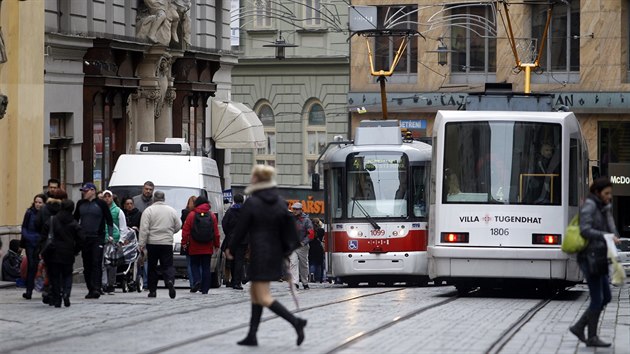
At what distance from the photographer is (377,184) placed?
29.8 metres

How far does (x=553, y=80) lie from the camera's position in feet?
168

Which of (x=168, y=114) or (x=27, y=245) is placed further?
(x=168, y=114)

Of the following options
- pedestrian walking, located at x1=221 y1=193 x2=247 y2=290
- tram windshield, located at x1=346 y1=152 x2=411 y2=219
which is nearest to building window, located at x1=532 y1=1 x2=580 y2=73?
tram windshield, located at x1=346 y1=152 x2=411 y2=219

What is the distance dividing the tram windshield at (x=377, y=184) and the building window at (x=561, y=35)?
73.2 ft

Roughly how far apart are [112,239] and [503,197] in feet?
18.8

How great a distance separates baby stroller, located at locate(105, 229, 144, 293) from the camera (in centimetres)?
2364

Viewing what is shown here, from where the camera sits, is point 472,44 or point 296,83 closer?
point 472,44

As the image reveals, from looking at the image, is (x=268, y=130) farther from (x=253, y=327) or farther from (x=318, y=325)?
(x=253, y=327)

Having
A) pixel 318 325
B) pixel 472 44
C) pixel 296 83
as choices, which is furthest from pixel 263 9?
pixel 318 325

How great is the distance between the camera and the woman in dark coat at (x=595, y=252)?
1458 centimetres

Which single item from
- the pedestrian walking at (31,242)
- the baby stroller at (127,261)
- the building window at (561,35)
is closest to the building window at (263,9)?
the building window at (561,35)

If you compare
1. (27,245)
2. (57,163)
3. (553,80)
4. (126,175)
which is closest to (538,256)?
(27,245)

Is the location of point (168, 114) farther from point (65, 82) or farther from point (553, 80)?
point (553, 80)

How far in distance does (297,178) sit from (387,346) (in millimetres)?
44769
